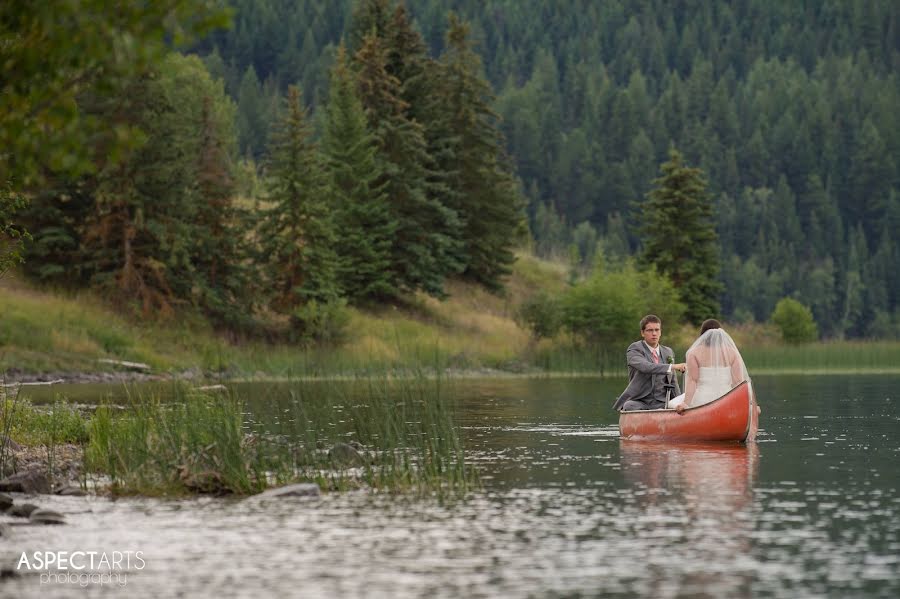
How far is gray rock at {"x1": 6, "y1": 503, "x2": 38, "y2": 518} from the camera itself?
15.6m

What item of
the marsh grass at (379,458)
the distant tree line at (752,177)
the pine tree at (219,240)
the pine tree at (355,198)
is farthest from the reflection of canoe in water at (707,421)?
the distant tree line at (752,177)

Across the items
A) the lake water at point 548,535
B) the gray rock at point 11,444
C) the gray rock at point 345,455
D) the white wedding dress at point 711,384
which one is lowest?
the lake water at point 548,535

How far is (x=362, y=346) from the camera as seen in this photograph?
57781 mm

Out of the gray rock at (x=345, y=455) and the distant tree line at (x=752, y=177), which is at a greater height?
the distant tree line at (x=752, y=177)

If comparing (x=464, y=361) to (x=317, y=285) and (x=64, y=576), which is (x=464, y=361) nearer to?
(x=317, y=285)

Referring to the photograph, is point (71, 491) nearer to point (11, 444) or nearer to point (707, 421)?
point (11, 444)

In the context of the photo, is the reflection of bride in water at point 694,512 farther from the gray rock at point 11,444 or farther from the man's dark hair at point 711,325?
the gray rock at point 11,444

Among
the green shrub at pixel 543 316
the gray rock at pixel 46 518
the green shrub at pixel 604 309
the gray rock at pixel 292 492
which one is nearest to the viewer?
the gray rock at pixel 46 518

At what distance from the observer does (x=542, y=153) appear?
583 ft

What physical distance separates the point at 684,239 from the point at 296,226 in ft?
73.6

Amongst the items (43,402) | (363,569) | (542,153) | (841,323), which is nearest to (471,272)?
(43,402)

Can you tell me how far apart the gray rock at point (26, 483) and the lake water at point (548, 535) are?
1.71ft

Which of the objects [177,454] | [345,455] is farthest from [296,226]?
[177,454]

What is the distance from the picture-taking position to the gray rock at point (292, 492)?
56.0ft
